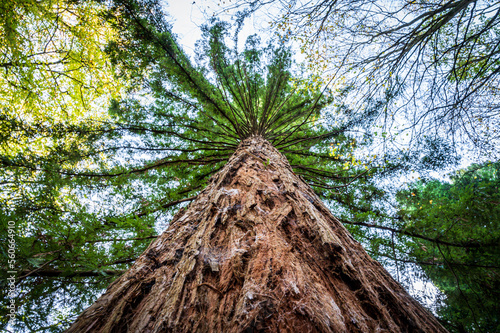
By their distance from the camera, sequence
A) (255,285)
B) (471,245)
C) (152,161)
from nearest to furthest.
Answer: (255,285), (471,245), (152,161)

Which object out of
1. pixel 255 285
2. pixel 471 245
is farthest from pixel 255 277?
pixel 471 245

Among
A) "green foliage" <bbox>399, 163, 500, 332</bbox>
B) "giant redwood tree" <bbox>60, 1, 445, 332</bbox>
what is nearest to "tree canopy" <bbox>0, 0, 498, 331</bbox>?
"green foliage" <bbox>399, 163, 500, 332</bbox>

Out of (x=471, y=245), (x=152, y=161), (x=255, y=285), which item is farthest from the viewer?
(x=152, y=161)

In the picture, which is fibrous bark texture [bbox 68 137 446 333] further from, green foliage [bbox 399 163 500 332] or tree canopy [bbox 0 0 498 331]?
green foliage [bbox 399 163 500 332]

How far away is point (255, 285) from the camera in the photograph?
766 millimetres

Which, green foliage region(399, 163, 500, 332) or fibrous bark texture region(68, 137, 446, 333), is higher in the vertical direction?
green foliage region(399, 163, 500, 332)

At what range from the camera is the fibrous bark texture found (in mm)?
686

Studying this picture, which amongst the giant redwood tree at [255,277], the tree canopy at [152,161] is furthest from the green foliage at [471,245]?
the giant redwood tree at [255,277]

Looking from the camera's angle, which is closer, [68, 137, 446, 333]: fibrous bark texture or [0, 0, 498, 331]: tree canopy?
[68, 137, 446, 333]: fibrous bark texture

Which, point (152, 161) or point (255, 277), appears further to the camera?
point (152, 161)

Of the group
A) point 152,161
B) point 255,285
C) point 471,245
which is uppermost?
point 152,161

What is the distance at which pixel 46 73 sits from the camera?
4230 mm

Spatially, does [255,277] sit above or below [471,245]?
below

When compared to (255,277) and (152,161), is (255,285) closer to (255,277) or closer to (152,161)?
(255,277)
